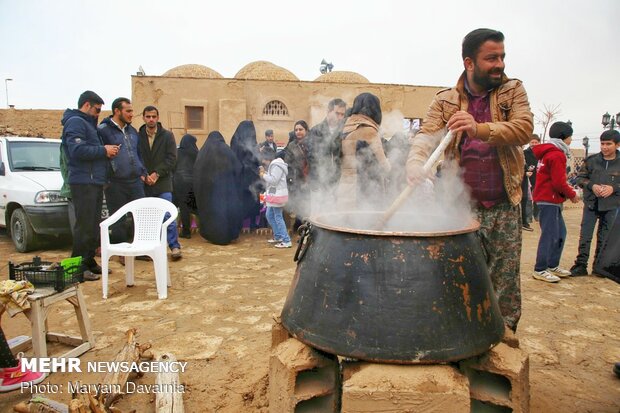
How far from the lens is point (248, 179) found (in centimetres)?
781

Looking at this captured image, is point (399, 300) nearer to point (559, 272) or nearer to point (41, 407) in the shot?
point (41, 407)

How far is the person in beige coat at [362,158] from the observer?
4191 millimetres

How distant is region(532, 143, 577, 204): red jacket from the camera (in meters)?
5.21

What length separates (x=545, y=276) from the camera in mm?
5488

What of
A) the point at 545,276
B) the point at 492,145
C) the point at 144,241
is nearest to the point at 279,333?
the point at 492,145

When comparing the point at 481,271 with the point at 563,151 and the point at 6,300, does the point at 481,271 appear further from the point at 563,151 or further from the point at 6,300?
the point at 563,151

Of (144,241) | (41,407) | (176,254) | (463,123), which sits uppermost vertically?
(463,123)

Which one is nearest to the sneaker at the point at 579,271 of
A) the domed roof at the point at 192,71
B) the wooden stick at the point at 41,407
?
the wooden stick at the point at 41,407

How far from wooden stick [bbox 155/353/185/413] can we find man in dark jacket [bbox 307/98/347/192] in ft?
10.3

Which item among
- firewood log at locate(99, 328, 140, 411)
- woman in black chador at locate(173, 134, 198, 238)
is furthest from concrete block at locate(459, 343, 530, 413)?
woman in black chador at locate(173, 134, 198, 238)

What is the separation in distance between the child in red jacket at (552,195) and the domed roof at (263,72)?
20726 mm

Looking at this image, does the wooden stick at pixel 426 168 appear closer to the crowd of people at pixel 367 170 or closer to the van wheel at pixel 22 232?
the crowd of people at pixel 367 170

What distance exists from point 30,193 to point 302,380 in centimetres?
621

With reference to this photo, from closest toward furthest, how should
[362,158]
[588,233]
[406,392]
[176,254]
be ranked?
[406,392] → [362,158] → [588,233] → [176,254]
